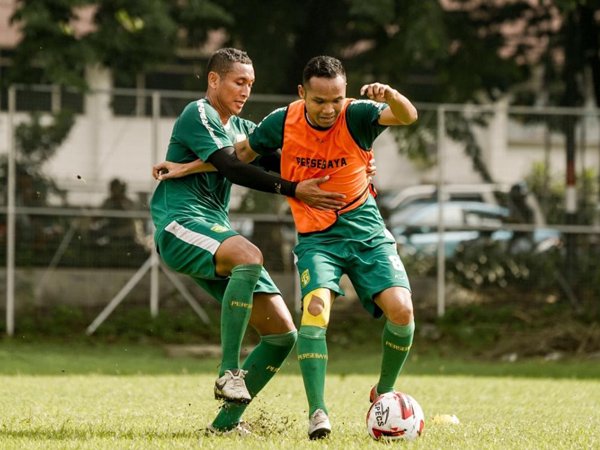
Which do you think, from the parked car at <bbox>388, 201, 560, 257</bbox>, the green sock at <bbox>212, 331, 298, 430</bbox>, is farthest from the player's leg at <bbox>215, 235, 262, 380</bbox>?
the parked car at <bbox>388, 201, 560, 257</bbox>

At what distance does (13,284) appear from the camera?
15.7 m

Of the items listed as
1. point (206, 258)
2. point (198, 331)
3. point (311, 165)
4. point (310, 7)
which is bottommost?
point (198, 331)

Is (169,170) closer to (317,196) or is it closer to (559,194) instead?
(317,196)

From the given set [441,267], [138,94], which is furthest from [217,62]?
[441,267]

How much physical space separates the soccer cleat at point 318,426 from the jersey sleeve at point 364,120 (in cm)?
171

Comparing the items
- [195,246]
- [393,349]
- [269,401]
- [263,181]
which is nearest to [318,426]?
[393,349]

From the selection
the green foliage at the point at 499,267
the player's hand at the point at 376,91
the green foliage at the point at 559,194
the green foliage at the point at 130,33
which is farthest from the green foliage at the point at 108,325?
the player's hand at the point at 376,91

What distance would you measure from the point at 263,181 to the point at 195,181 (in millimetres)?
455

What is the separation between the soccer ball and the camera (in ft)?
22.8

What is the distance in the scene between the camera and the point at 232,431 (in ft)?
24.1

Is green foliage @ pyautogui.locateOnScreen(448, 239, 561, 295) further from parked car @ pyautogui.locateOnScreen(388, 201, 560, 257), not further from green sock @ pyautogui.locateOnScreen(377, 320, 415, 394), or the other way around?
green sock @ pyautogui.locateOnScreen(377, 320, 415, 394)

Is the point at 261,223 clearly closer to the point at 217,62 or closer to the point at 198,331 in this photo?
the point at 198,331

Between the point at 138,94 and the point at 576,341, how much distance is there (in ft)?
20.1

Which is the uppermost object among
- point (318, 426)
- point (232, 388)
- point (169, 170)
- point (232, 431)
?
point (169, 170)
